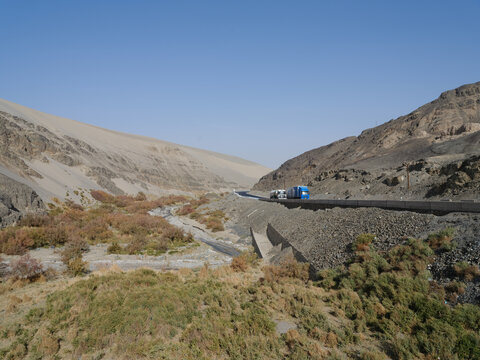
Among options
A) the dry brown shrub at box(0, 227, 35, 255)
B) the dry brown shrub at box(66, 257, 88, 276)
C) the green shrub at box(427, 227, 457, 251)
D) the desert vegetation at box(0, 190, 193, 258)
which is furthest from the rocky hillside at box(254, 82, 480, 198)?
the dry brown shrub at box(0, 227, 35, 255)

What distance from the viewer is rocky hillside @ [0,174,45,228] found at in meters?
28.9

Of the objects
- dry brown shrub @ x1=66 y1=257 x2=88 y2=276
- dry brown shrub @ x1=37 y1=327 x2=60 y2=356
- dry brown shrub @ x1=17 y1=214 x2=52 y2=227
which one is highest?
dry brown shrub @ x1=37 y1=327 x2=60 y2=356

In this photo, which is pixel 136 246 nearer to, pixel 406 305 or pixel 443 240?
pixel 406 305

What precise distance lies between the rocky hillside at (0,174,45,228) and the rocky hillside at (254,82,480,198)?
39072 millimetres

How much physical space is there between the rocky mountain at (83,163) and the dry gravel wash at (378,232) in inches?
1421

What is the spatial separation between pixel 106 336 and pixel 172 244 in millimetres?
19132

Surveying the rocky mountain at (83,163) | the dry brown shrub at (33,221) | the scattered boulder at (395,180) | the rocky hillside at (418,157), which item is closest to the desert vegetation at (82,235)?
the dry brown shrub at (33,221)

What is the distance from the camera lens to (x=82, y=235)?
28391 mm

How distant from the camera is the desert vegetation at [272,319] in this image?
8.45m

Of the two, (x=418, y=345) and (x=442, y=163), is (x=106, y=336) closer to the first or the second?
(x=418, y=345)

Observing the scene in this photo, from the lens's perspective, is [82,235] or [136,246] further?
[82,235]

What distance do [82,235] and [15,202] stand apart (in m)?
10.1

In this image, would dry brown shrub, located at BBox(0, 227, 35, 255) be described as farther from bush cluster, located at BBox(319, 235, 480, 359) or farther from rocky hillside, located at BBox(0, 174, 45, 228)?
bush cluster, located at BBox(319, 235, 480, 359)

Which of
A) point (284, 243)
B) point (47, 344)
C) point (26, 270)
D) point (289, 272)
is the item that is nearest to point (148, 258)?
point (26, 270)
